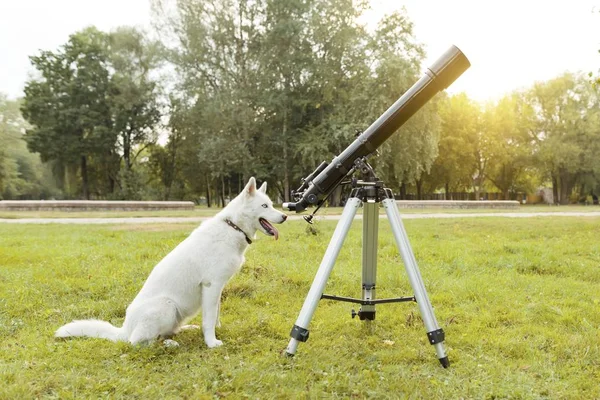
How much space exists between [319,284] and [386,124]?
1684 mm

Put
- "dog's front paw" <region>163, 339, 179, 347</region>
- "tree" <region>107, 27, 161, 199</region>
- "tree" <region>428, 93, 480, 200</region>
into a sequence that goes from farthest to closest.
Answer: "tree" <region>428, 93, 480, 200</region> → "tree" <region>107, 27, 161, 199</region> → "dog's front paw" <region>163, 339, 179, 347</region>

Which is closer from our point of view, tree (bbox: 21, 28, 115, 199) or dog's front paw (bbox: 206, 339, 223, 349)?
dog's front paw (bbox: 206, 339, 223, 349)

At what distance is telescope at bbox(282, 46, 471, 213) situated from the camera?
4.39m

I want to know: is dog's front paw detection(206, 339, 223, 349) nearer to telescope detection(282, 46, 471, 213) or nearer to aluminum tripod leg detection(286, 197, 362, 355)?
aluminum tripod leg detection(286, 197, 362, 355)

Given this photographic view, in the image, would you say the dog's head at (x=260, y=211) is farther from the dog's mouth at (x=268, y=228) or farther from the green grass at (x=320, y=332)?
the green grass at (x=320, y=332)

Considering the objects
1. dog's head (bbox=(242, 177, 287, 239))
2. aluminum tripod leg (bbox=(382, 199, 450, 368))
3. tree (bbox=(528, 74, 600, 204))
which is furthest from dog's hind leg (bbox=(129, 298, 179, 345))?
tree (bbox=(528, 74, 600, 204))

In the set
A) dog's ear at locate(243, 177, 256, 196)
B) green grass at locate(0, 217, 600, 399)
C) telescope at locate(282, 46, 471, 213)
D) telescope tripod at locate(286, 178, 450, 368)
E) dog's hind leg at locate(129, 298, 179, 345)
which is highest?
telescope at locate(282, 46, 471, 213)

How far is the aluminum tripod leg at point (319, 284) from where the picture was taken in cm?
440

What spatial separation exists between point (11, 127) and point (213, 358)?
193 ft

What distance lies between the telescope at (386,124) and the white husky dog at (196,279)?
0.68 m

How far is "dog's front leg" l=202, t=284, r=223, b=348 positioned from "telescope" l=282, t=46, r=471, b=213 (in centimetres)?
126

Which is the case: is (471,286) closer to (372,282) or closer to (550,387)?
(372,282)

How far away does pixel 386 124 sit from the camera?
4.49 metres

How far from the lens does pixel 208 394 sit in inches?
149
